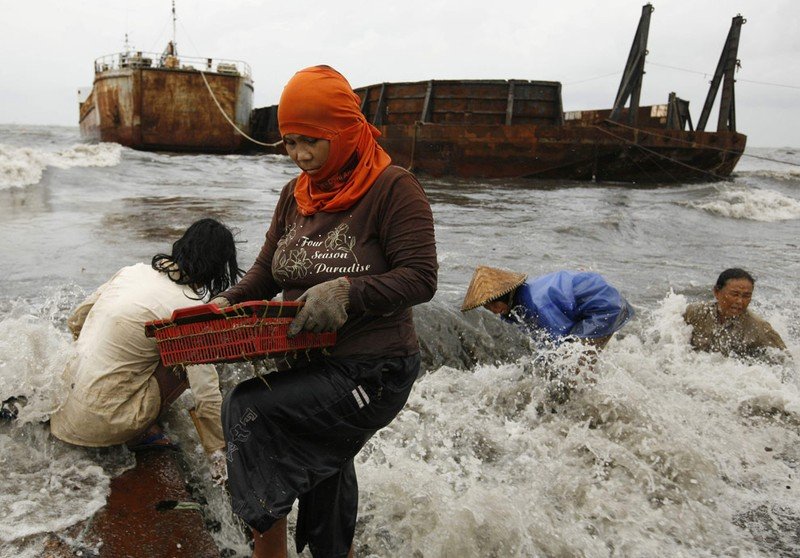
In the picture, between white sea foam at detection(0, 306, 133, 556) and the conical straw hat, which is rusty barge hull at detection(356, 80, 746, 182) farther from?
white sea foam at detection(0, 306, 133, 556)

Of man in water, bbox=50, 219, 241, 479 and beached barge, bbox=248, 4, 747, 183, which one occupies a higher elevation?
beached barge, bbox=248, 4, 747, 183

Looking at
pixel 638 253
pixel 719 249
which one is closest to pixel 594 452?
pixel 638 253

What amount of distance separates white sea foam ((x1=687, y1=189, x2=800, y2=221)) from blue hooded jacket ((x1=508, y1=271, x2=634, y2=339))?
11.2 meters

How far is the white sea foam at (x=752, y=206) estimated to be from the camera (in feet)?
45.8

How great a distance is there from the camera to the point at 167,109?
78.8 feet

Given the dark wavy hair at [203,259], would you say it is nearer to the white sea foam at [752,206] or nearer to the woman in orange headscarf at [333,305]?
the woman in orange headscarf at [333,305]

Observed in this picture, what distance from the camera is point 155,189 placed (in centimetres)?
1409

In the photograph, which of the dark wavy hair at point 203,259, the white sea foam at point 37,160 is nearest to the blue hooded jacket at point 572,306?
the dark wavy hair at point 203,259

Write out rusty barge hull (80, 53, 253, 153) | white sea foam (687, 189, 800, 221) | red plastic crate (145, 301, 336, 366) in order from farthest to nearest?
1. rusty barge hull (80, 53, 253, 153)
2. white sea foam (687, 189, 800, 221)
3. red plastic crate (145, 301, 336, 366)

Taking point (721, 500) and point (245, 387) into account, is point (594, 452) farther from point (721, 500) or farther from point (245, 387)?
point (245, 387)

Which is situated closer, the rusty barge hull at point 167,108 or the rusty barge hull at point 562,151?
the rusty barge hull at point 562,151

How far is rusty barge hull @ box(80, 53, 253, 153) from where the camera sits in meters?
23.7

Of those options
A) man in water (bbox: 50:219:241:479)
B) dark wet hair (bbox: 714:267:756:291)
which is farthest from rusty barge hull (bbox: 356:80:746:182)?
man in water (bbox: 50:219:241:479)

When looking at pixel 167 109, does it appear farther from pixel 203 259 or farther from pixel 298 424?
pixel 298 424
